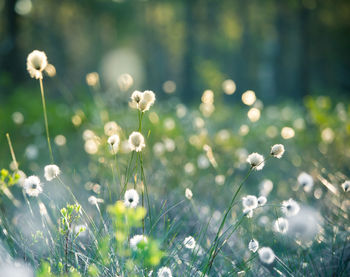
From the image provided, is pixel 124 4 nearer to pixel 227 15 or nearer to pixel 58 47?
pixel 58 47

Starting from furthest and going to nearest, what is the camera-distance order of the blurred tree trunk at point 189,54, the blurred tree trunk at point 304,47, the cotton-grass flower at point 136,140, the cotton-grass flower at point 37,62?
the blurred tree trunk at point 189,54 → the blurred tree trunk at point 304,47 → the cotton-grass flower at point 37,62 → the cotton-grass flower at point 136,140

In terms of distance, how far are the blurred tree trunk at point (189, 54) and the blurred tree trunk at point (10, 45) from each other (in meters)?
5.43

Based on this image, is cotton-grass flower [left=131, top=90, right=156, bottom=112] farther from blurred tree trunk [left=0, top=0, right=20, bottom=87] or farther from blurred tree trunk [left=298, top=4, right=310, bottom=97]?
blurred tree trunk [left=298, top=4, right=310, bottom=97]

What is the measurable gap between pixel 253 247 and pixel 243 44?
47.4ft

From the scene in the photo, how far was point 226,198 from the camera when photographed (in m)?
2.64

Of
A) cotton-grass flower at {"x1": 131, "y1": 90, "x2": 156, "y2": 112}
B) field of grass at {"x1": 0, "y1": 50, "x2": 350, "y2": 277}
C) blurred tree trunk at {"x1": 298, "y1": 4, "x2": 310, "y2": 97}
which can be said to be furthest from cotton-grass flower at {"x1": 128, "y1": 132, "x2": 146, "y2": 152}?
blurred tree trunk at {"x1": 298, "y1": 4, "x2": 310, "y2": 97}

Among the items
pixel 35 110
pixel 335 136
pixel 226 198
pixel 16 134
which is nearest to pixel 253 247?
pixel 226 198

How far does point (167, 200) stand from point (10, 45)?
8563mm

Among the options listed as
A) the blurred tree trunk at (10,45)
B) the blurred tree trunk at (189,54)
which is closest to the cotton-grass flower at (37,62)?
the blurred tree trunk at (10,45)

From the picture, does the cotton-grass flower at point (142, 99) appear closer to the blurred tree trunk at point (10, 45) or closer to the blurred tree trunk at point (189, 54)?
the blurred tree trunk at point (10, 45)

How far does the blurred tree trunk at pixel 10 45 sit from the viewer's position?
8867mm

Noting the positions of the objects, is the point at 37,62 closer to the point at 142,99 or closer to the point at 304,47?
the point at 142,99

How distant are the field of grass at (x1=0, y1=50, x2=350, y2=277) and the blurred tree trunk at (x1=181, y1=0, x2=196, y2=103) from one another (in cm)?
620

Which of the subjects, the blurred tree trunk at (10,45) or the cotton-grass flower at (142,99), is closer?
the cotton-grass flower at (142,99)
